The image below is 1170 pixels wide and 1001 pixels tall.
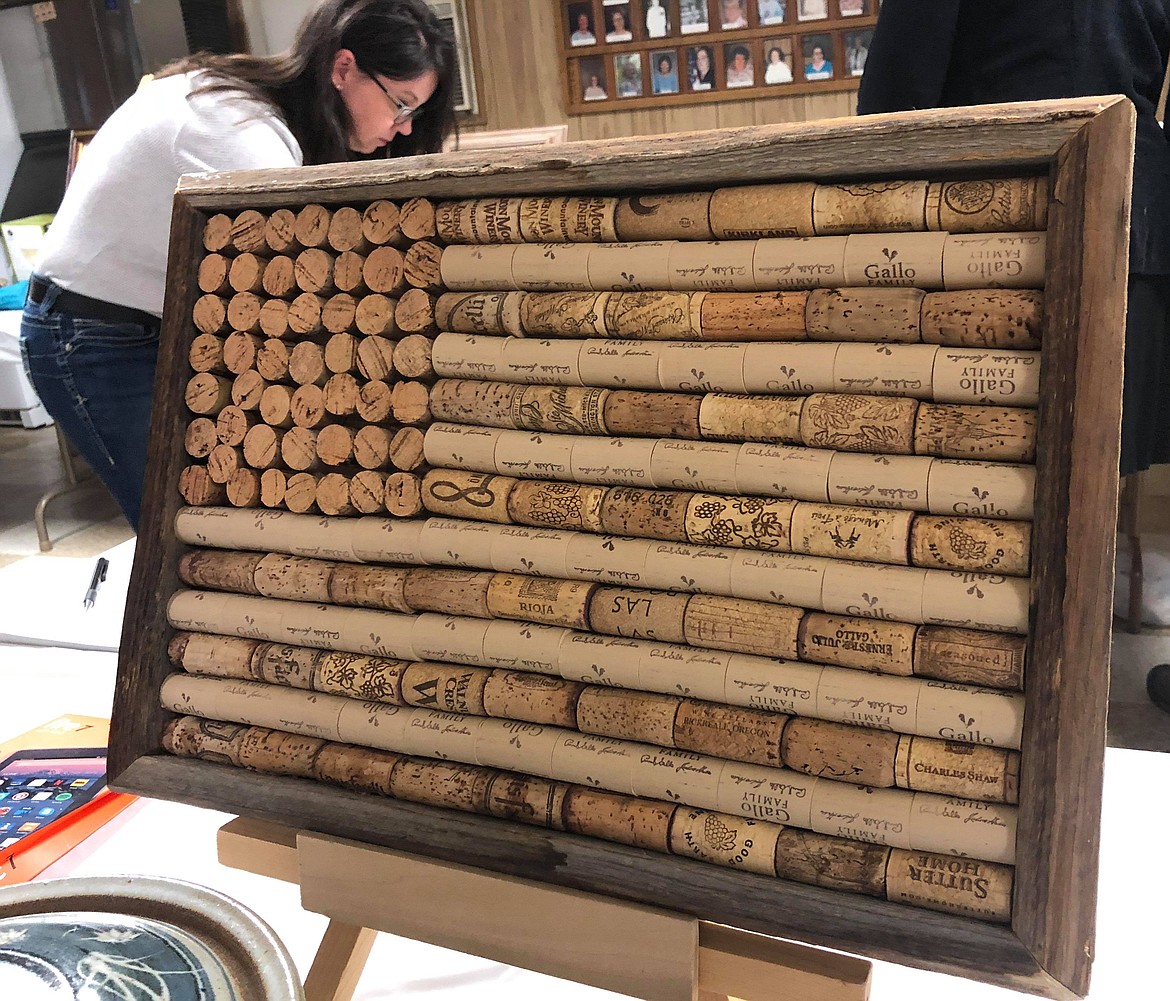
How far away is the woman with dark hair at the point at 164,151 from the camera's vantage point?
1.74 meters

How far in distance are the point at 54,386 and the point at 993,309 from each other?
6.14 ft

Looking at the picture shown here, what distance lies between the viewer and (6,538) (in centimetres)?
494

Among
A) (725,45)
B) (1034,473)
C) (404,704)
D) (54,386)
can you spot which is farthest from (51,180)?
(1034,473)

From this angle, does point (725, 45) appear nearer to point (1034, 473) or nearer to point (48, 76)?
point (1034, 473)

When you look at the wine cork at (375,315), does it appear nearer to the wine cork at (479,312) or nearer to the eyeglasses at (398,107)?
the wine cork at (479,312)

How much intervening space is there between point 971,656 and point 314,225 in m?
0.85

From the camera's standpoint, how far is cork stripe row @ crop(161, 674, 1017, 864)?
2.95ft

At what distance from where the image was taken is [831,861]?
0.93 meters

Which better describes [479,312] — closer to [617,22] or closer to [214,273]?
[214,273]

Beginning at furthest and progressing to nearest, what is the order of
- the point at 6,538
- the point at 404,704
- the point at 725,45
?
the point at 6,538 < the point at 725,45 < the point at 404,704

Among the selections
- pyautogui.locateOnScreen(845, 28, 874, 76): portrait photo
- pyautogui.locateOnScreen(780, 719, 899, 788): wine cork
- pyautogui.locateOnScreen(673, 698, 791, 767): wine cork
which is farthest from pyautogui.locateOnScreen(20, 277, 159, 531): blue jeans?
pyautogui.locateOnScreen(845, 28, 874, 76): portrait photo

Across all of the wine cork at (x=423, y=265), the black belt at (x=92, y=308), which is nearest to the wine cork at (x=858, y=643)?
the wine cork at (x=423, y=265)

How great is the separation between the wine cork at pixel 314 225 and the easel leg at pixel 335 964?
0.80 m

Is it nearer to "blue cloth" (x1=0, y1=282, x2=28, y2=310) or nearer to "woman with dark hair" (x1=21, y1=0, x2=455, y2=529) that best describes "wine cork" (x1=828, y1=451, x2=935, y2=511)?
"woman with dark hair" (x1=21, y1=0, x2=455, y2=529)
